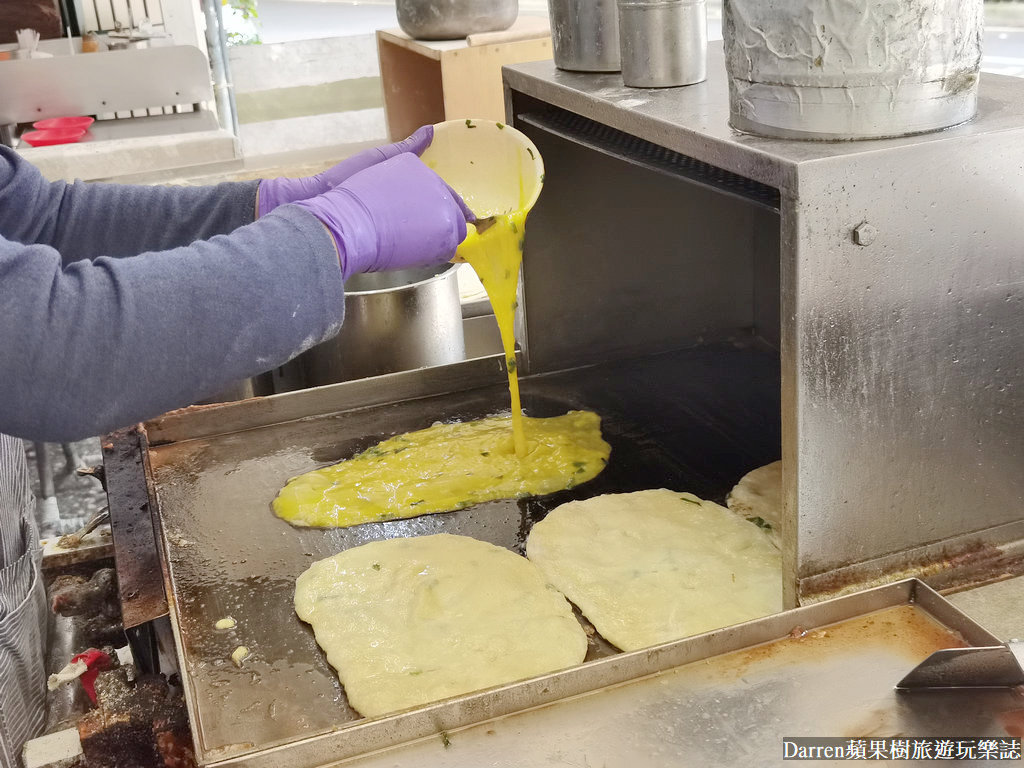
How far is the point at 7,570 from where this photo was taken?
187 cm

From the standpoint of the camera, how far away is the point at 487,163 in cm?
175

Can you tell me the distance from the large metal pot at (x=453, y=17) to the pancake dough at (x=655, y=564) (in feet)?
6.93

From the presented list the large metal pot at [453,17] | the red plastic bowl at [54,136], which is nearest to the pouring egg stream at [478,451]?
the large metal pot at [453,17]

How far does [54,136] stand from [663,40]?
2932 mm

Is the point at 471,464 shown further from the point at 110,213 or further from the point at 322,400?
the point at 110,213

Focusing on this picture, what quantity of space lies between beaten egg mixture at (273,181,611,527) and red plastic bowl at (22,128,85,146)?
238 cm

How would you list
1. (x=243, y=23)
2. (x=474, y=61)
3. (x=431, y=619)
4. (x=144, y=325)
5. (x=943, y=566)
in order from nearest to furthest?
1. (x=144, y=325)
2. (x=943, y=566)
3. (x=431, y=619)
4. (x=474, y=61)
5. (x=243, y=23)

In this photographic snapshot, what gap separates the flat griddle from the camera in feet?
4.27

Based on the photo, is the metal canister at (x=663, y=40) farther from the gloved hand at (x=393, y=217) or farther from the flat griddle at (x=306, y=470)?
the flat griddle at (x=306, y=470)

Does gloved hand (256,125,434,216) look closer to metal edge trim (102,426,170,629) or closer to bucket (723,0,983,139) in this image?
metal edge trim (102,426,170,629)

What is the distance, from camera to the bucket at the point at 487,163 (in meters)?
1.67

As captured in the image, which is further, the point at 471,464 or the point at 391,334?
the point at 391,334

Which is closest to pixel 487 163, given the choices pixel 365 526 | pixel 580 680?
pixel 365 526

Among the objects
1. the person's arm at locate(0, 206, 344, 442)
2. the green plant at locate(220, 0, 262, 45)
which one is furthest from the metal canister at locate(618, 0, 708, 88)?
the green plant at locate(220, 0, 262, 45)
